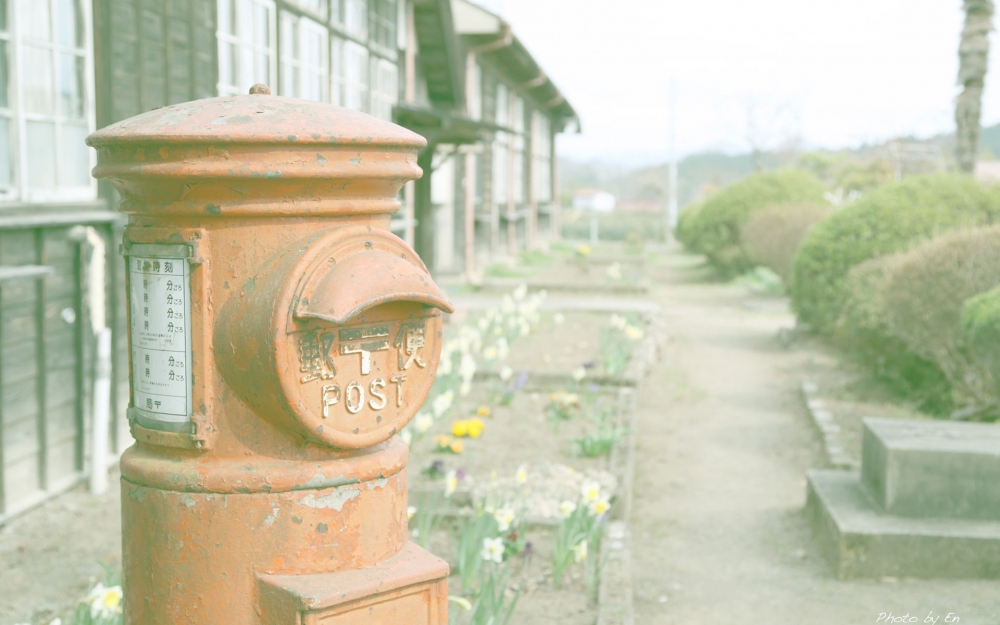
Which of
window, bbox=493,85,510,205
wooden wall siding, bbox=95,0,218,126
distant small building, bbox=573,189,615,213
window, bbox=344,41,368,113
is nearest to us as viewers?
wooden wall siding, bbox=95,0,218,126

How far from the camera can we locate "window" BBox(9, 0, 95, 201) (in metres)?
4.96

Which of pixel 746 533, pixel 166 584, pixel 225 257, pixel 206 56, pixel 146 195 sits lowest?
pixel 746 533

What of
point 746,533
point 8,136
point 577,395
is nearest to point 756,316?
point 577,395

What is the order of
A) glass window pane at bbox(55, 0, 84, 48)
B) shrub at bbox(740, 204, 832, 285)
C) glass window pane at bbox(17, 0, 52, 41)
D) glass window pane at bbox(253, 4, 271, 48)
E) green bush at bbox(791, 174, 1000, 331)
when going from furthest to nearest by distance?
1. shrub at bbox(740, 204, 832, 285)
2. green bush at bbox(791, 174, 1000, 331)
3. glass window pane at bbox(253, 4, 271, 48)
4. glass window pane at bbox(55, 0, 84, 48)
5. glass window pane at bbox(17, 0, 52, 41)

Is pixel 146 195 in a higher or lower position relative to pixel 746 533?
higher

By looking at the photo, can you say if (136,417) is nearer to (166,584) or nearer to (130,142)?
(166,584)

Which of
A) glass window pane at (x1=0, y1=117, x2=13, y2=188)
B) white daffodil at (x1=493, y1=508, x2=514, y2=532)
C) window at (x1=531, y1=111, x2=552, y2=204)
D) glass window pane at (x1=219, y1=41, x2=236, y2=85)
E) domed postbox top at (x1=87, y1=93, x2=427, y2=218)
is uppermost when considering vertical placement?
window at (x1=531, y1=111, x2=552, y2=204)

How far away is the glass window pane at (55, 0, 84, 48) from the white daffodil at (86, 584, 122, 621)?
3452 millimetres

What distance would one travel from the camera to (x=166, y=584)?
2016mm

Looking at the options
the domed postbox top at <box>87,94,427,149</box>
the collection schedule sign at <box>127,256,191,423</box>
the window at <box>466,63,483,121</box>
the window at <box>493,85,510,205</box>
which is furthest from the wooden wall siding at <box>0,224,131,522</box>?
the window at <box>493,85,510,205</box>

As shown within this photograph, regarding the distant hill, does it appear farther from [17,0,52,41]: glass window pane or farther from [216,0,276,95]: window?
A: [17,0,52,41]: glass window pane

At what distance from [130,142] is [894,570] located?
406 centimetres

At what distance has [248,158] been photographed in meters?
1.93

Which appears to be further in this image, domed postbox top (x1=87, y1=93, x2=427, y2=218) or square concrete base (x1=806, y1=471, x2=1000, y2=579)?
square concrete base (x1=806, y1=471, x2=1000, y2=579)
